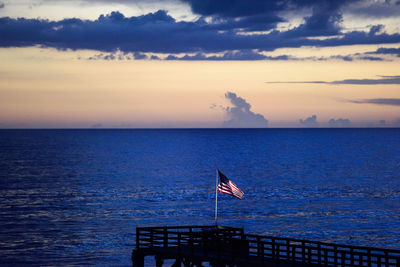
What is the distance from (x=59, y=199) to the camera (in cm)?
6969

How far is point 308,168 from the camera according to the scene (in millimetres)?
118188

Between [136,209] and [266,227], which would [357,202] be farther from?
[136,209]

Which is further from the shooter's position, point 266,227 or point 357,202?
point 357,202

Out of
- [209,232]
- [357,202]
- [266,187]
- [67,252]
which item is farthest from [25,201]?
[209,232]

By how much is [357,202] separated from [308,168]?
5326 centimetres

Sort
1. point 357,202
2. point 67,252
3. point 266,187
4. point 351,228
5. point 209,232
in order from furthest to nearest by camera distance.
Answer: point 266,187 < point 357,202 < point 351,228 < point 67,252 < point 209,232

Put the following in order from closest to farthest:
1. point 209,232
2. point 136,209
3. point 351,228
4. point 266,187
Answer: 1. point 209,232
2. point 351,228
3. point 136,209
4. point 266,187

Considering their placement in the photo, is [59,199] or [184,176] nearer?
[59,199]

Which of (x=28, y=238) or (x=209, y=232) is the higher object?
(x=209, y=232)

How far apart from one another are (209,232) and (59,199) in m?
46.3

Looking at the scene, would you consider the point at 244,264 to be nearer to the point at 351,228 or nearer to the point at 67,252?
the point at 67,252

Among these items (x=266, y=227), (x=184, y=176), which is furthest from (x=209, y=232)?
(x=184, y=176)

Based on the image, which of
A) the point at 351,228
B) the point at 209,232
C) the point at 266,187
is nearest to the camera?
the point at 209,232

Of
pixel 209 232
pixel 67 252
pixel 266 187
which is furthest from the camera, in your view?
pixel 266 187
